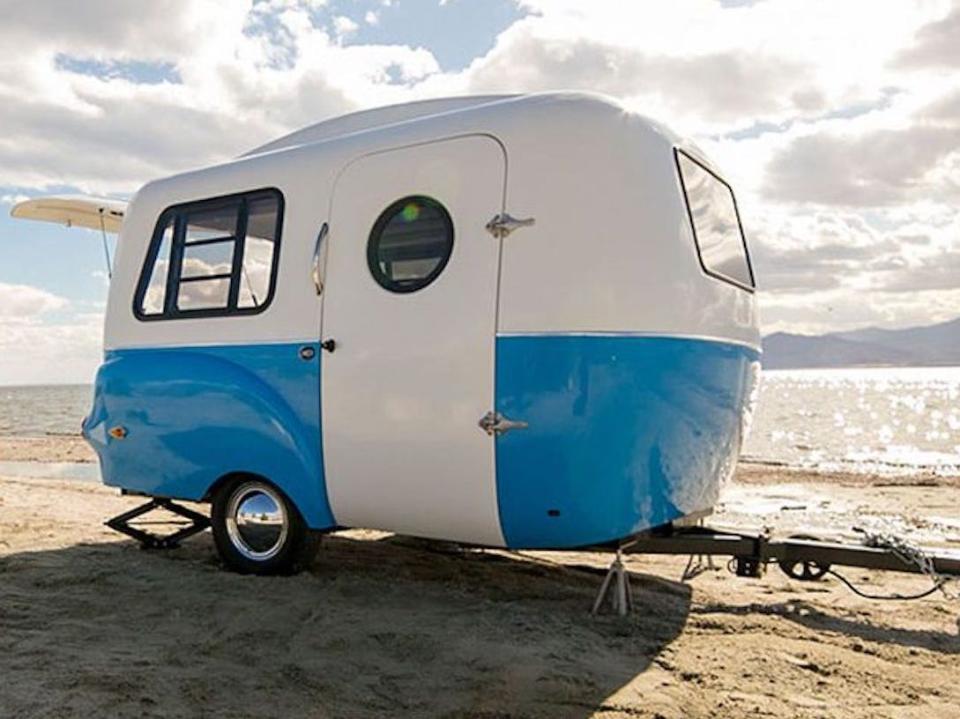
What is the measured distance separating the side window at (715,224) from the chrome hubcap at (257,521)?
3046 mm

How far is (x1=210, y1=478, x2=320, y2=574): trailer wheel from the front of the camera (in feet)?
17.5

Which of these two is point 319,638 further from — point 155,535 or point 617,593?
point 155,535

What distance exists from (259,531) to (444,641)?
5.73ft

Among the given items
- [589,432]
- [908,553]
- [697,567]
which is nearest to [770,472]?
[697,567]

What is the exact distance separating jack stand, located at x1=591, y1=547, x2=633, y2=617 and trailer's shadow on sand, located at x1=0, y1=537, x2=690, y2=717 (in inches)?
3.0

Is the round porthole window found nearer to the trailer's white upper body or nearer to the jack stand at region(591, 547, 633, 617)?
the trailer's white upper body

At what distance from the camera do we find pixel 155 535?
255 inches

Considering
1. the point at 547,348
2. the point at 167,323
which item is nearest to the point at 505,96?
the point at 547,348

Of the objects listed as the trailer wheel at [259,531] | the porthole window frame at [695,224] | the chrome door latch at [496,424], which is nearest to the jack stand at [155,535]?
the trailer wheel at [259,531]

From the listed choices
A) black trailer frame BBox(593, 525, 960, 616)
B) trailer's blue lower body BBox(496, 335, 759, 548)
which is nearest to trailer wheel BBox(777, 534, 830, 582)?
black trailer frame BBox(593, 525, 960, 616)

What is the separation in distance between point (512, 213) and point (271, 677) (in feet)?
8.38

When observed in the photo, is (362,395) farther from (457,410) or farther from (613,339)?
(613,339)

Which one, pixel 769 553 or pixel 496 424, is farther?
pixel 769 553

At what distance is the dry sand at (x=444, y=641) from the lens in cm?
365
